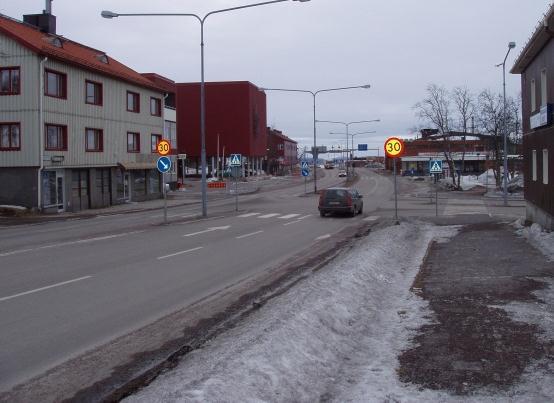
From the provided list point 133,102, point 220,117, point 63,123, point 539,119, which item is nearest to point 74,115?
point 63,123

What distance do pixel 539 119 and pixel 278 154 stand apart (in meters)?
122

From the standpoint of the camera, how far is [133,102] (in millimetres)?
41875

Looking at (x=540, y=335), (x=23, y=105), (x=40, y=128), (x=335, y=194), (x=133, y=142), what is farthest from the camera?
(x=133, y=142)

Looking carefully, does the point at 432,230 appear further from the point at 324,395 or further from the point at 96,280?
the point at 324,395

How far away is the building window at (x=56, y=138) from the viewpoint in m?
31.8

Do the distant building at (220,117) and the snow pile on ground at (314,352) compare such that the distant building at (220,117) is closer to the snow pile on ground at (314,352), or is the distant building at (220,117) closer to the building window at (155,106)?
the building window at (155,106)

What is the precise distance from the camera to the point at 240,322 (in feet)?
24.9

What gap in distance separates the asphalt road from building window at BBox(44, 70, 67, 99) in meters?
10.6

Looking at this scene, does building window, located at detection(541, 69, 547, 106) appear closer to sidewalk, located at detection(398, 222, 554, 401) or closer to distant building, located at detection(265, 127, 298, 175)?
sidewalk, located at detection(398, 222, 554, 401)

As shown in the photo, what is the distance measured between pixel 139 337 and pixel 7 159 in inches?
1055

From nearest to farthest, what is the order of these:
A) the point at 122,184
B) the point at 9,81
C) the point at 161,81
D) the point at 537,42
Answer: the point at 537,42 < the point at 9,81 < the point at 122,184 < the point at 161,81

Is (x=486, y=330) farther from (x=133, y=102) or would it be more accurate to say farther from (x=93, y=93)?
(x=133, y=102)

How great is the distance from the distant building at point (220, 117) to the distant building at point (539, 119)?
69.7 meters

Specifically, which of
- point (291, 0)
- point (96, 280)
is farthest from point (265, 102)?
point (96, 280)
